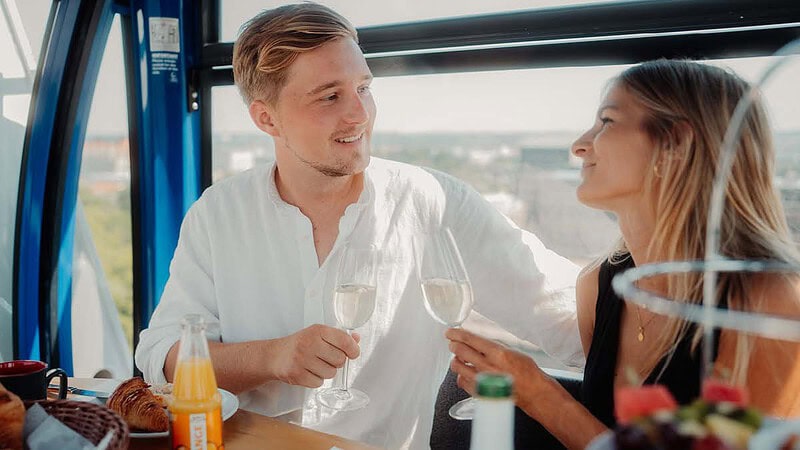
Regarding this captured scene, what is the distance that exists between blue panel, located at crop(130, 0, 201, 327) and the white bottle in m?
2.45

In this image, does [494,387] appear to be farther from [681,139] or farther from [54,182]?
[54,182]

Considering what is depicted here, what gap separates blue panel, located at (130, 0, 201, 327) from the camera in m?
2.82

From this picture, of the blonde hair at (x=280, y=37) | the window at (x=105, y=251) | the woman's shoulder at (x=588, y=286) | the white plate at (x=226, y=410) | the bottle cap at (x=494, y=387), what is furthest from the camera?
the window at (x=105, y=251)

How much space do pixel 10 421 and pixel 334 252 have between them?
3.14 feet

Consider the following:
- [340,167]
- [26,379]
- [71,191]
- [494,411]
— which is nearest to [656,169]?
[340,167]

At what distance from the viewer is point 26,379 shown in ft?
4.28

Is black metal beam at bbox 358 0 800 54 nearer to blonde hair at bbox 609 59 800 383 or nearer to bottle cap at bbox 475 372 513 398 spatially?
blonde hair at bbox 609 59 800 383

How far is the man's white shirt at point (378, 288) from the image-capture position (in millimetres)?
1854

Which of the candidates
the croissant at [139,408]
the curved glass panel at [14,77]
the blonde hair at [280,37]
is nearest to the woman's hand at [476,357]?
the croissant at [139,408]

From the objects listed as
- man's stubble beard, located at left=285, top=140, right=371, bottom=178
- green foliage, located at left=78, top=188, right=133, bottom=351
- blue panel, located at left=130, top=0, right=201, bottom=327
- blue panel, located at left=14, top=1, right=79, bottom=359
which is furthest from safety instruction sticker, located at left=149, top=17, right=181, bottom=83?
man's stubble beard, located at left=285, top=140, right=371, bottom=178

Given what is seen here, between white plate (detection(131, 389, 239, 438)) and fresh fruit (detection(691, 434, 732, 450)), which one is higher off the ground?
fresh fruit (detection(691, 434, 732, 450))

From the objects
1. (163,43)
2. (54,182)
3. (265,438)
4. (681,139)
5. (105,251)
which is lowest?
(265,438)

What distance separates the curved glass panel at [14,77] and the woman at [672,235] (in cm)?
222

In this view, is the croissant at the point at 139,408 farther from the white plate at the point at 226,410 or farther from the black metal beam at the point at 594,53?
the black metal beam at the point at 594,53
